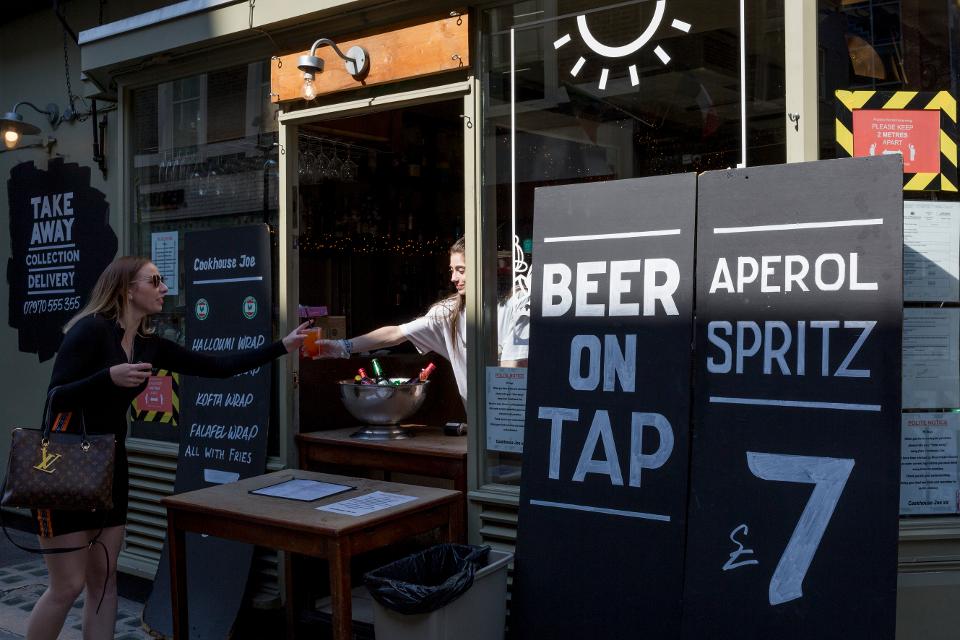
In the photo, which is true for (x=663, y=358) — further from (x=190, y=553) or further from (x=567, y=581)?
(x=190, y=553)

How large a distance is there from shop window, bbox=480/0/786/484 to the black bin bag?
24.0 inches

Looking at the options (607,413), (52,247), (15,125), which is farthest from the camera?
(52,247)

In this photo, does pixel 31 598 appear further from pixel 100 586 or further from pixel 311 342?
pixel 311 342

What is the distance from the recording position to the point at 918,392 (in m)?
3.35

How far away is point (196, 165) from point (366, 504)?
2.76 m

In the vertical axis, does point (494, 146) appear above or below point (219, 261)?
above

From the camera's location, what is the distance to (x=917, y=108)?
131 inches

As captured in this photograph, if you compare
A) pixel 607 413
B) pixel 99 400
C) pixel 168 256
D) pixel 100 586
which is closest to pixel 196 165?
pixel 168 256

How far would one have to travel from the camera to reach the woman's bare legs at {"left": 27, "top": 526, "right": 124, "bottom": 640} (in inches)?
142

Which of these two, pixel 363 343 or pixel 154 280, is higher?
pixel 154 280

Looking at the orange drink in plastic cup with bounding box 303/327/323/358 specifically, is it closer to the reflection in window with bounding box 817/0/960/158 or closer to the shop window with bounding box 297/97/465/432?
the shop window with bounding box 297/97/465/432

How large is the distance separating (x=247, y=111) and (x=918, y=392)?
3643 millimetres

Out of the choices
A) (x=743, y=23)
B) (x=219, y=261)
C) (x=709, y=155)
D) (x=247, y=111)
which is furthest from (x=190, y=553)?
(x=743, y=23)

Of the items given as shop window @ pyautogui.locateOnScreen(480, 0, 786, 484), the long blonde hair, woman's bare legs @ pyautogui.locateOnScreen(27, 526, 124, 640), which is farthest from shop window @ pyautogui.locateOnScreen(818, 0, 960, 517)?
woman's bare legs @ pyautogui.locateOnScreen(27, 526, 124, 640)
